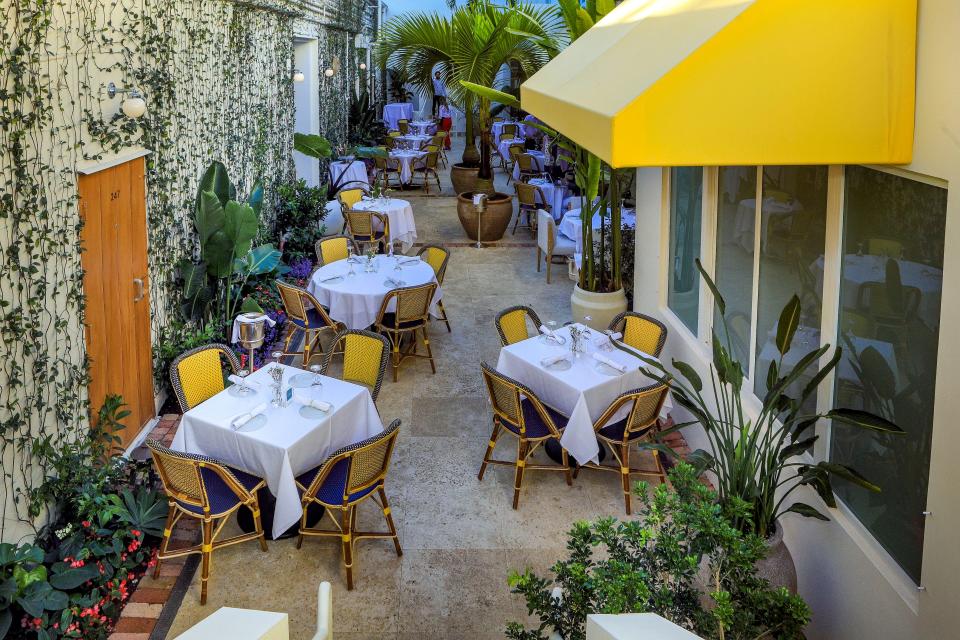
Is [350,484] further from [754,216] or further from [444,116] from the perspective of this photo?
[444,116]

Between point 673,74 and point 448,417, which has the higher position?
point 673,74

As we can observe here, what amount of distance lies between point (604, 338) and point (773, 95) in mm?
3457

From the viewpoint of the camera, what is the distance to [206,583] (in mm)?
5285

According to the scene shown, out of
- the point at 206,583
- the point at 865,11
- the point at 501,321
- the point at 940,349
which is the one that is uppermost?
the point at 865,11

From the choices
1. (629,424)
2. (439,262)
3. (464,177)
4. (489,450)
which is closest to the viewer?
(629,424)

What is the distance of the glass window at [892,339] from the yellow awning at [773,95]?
37 centimetres

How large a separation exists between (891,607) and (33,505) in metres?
4.61

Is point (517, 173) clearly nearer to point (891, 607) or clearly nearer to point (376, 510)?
point (376, 510)

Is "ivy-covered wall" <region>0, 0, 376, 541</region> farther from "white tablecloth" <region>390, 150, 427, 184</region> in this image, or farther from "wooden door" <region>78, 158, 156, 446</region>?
"white tablecloth" <region>390, 150, 427, 184</region>

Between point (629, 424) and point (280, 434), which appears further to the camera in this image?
point (629, 424)

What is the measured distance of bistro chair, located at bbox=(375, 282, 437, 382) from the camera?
8750 mm

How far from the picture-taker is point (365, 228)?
13000mm

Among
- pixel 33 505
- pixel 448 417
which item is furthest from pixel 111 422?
pixel 448 417

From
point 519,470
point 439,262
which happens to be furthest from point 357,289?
point 519,470
